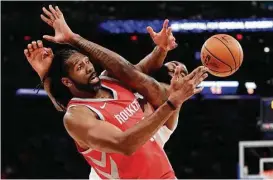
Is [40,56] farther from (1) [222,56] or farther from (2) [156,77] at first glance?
(1) [222,56]

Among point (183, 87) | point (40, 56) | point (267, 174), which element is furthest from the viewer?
point (267, 174)

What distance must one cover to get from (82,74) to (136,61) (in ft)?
17.2

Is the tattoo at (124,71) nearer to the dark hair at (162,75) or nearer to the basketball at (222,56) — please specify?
the dark hair at (162,75)

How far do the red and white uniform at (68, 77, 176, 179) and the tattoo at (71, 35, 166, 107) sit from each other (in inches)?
6.6

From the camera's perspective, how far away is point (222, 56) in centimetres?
316

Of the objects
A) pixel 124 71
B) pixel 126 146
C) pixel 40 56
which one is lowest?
pixel 126 146

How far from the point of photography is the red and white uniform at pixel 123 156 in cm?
292

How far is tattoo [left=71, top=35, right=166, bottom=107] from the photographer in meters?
3.19

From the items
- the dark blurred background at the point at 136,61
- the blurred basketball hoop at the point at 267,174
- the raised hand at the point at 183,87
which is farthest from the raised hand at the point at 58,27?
the dark blurred background at the point at 136,61

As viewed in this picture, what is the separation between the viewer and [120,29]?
27.0 ft

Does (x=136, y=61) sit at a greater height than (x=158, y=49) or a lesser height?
lesser

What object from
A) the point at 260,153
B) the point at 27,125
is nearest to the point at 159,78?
the point at 260,153

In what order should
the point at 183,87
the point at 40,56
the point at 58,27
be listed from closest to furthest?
the point at 183,87 → the point at 40,56 → the point at 58,27

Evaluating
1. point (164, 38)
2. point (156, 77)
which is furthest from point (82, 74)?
point (156, 77)
